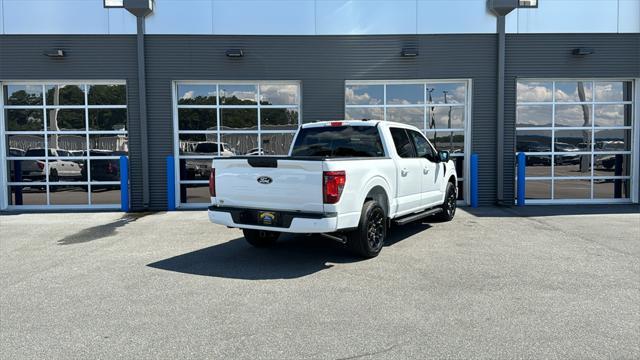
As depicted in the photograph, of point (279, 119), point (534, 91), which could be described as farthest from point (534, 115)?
point (279, 119)

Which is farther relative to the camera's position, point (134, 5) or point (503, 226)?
point (134, 5)

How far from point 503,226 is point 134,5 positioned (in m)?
10.1

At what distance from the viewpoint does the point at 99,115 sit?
1230 centimetres

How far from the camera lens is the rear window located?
7.54 meters

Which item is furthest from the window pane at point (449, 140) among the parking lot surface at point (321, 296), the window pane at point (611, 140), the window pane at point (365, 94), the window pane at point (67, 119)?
the window pane at point (67, 119)

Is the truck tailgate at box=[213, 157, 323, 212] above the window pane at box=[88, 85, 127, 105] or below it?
below

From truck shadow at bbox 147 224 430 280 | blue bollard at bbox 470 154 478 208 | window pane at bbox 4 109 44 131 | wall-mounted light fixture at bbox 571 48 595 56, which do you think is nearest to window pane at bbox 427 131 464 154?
blue bollard at bbox 470 154 478 208

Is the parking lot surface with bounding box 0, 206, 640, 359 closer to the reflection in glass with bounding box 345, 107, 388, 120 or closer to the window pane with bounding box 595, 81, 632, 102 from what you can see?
the reflection in glass with bounding box 345, 107, 388, 120

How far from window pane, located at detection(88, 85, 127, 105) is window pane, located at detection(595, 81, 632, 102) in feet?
41.8

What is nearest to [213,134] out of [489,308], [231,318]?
[231,318]

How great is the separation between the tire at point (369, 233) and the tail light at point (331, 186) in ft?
2.15

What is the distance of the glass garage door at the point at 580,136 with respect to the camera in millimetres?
12789

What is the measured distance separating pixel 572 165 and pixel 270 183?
10.0 metres

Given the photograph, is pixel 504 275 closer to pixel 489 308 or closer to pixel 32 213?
pixel 489 308
